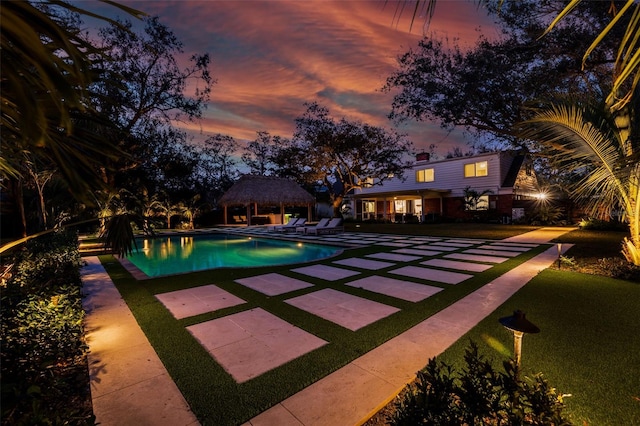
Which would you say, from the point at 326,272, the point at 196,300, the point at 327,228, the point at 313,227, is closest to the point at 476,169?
the point at 327,228

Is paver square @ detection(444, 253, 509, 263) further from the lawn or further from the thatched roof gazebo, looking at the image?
the thatched roof gazebo

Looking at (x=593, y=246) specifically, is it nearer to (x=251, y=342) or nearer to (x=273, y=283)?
(x=273, y=283)

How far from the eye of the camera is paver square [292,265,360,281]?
278 inches

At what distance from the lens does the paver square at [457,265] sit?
25.4 feet

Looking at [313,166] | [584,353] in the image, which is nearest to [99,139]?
[584,353]

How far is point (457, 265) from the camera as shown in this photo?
813 centimetres

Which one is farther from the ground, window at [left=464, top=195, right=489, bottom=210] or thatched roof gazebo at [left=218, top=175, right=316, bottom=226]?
thatched roof gazebo at [left=218, top=175, right=316, bottom=226]

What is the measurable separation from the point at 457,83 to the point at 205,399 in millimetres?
10404

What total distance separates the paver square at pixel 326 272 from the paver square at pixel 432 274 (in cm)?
125

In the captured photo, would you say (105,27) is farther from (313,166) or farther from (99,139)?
(99,139)

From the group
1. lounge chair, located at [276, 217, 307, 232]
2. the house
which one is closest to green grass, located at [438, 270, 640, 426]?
lounge chair, located at [276, 217, 307, 232]

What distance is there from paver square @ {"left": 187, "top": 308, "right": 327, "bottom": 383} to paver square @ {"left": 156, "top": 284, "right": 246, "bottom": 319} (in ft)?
1.96

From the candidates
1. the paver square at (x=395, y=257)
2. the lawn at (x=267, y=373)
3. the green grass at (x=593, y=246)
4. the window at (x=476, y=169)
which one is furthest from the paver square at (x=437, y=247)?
the window at (x=476, y=169)

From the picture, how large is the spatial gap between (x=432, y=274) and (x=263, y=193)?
20.2 meters
